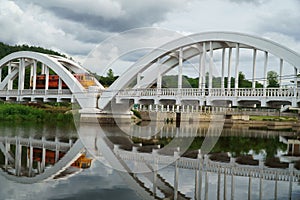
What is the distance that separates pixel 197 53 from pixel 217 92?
6.23 m

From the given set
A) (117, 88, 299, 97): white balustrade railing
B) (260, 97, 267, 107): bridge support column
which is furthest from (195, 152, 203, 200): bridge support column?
(117, 88, 299, 97): white balustrade railing

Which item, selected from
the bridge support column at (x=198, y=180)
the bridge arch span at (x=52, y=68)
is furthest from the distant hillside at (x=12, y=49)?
the bridge support column at (x=198, y=180)

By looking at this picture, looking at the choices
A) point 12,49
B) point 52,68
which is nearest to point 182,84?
point 52,68

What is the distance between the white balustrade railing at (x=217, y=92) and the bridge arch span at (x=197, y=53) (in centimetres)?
26

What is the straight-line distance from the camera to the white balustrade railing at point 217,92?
68.0 ft

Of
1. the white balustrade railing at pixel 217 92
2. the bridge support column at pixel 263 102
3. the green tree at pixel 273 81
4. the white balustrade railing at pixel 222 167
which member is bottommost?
the white balustrade railing at pixel 222 167

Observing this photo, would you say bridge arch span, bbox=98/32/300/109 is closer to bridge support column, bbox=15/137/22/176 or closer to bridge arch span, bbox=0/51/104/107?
bridge arch span, bbox=0/51/104/107

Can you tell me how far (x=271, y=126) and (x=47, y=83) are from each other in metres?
27.0

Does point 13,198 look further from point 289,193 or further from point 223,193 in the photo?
point 289,193

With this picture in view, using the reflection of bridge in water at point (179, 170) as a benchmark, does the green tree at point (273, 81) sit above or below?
above

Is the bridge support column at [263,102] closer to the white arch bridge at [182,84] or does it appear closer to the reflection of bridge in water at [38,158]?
the white arch bridge at [182,84]

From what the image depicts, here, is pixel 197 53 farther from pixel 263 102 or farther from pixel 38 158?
pixel 38 158

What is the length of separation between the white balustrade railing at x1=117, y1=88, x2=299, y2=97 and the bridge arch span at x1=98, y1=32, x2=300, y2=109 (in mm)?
261

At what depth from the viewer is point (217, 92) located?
23.7 m
